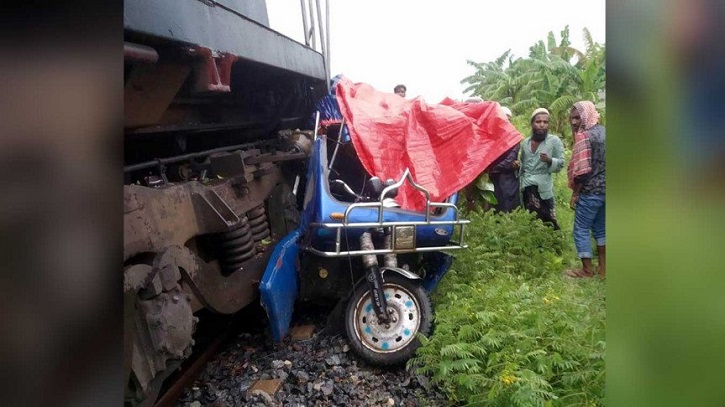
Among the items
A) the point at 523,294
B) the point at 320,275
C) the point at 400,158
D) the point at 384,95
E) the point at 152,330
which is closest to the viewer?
the point at 152,330

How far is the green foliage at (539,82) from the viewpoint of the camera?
35.6ft

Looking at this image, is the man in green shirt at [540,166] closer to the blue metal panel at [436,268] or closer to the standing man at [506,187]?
the standing man at [506,187]

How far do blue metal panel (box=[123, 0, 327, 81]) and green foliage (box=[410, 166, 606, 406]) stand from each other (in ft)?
5.73

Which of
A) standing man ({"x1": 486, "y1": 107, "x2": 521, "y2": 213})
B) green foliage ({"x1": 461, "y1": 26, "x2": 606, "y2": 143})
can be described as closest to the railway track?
standing man ({"x1": 486, "y1": 107, "x2": 521, "y2": 213})

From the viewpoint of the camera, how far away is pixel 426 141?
191 inches

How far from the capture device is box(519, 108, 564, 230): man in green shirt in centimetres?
605

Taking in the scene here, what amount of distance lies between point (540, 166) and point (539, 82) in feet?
22.9

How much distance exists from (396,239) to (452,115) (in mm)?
1667

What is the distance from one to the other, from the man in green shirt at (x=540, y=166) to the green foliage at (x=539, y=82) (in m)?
4.14

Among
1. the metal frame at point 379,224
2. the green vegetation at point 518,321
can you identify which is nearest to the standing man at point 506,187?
the green vegetation at point 518,321
